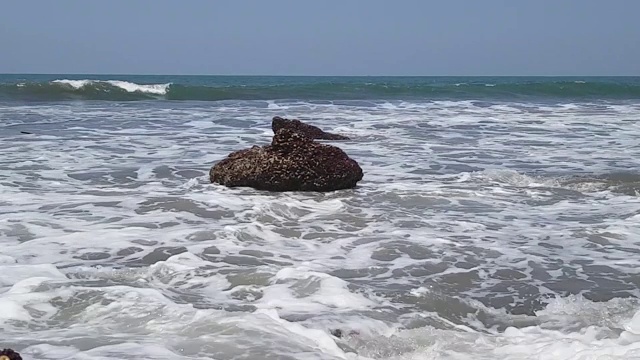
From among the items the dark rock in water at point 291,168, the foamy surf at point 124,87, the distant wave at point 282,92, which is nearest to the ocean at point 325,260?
the dark rock in water at point 291,168

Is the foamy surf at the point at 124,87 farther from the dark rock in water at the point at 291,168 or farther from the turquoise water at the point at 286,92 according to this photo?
the dark rock in water at the point at 291,168

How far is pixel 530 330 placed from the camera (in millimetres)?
3275

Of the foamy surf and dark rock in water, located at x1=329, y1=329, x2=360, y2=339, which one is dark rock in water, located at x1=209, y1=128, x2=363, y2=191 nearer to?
dark rock in water, located at x1=329, y1=329, x2=360, y2=339

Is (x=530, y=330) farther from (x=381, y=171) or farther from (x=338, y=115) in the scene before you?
(x=338, y=115)

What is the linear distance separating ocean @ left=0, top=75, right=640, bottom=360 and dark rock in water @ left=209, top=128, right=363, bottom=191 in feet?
0.49

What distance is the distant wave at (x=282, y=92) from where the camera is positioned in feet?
90.9

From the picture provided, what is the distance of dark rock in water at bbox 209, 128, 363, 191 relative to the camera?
672cm

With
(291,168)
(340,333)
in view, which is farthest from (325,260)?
(291,168)

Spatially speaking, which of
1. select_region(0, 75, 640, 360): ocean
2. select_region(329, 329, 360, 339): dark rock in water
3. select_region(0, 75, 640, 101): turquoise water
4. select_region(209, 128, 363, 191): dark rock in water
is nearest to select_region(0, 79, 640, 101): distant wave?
select_region(0, 75, 640, 101): turquoise water

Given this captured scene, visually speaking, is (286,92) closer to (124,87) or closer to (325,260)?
(124,87)

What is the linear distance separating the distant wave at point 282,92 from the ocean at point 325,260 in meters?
19.2

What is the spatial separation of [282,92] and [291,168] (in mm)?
25689

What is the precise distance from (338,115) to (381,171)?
11350mm

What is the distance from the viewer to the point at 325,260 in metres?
4.41
